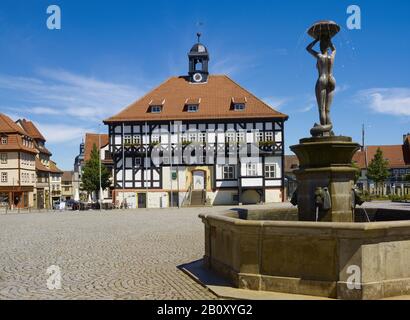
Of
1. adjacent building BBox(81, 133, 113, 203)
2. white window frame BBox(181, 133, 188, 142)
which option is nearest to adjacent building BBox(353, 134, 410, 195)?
white window frame BBox(181, 133, 188, 142)

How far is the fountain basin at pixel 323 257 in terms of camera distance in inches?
245

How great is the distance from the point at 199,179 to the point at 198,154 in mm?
2564

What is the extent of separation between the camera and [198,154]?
47.1 metres

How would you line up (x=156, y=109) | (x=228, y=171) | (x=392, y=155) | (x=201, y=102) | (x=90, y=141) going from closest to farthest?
(x=228, y=171)
(x=156, y=109)
(x=201, y=102)
(x=90, y=141)
(x=392, y=155)

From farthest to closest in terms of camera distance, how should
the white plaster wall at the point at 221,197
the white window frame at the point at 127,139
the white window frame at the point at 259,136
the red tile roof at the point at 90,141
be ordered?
the red tile roof at the point at 90,141, the white window frame at the point at 127,139, the white plaster wall at the point at 221,197, the white window frame at the point at 259,136

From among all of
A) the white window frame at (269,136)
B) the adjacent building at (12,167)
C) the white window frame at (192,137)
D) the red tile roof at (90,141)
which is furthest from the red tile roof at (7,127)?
the white window frame at (269,136)

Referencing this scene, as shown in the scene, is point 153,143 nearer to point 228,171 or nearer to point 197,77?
point 228,171

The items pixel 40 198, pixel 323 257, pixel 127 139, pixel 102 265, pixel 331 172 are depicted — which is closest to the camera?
pixel 323 257

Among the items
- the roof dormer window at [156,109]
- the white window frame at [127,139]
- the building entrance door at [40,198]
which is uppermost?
the roof dormer window at [156,109]

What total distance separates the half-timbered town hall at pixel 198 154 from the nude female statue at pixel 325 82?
36976 millimetres

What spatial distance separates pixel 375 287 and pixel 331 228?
100 cm

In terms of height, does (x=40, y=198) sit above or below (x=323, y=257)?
below

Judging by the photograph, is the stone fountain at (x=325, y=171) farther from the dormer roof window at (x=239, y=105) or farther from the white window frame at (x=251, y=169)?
the dormer roof window at (x=239, y=105)

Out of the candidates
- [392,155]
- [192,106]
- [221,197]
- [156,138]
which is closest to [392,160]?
[392,155]
